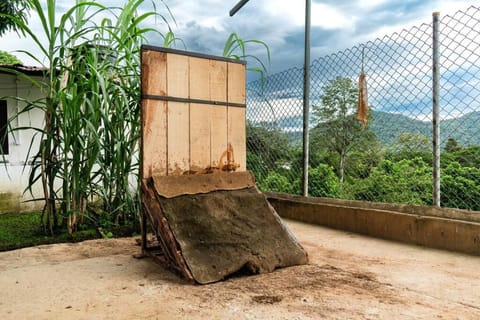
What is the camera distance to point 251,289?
174 centimetres

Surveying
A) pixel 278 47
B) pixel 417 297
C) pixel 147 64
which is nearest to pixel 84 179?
pixel 147 64

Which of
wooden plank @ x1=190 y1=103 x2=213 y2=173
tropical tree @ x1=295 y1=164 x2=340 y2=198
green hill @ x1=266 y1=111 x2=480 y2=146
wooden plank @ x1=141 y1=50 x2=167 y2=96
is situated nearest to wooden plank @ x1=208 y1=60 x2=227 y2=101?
wooden plank @ x1=190 y1=103 x2=213 y2=173

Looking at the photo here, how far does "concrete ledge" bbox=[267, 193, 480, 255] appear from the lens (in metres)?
2.50

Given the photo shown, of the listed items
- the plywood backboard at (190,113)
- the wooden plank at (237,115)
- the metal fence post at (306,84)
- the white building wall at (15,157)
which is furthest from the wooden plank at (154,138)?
the white building wall at (15,157)

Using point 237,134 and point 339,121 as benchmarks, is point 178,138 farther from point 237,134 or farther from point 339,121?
point 339,121

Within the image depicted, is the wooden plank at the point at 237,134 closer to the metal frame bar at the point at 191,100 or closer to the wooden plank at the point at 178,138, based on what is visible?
the metal frame bar at the point at 191,100

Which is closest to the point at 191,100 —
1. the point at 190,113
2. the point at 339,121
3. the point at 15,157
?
the point at 190,113

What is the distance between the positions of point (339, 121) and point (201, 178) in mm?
1752

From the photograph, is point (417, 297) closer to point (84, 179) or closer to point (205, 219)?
point (205, 219)

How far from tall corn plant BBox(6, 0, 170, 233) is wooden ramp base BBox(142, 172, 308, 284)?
77 centimetres

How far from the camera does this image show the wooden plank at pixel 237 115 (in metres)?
2.64

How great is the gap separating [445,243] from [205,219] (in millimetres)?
1732

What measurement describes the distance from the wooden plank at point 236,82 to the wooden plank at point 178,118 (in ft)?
1.13

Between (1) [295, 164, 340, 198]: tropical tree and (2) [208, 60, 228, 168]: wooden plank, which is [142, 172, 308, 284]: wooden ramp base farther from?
(1) [295, 164, 340, 198]: tropical tree
